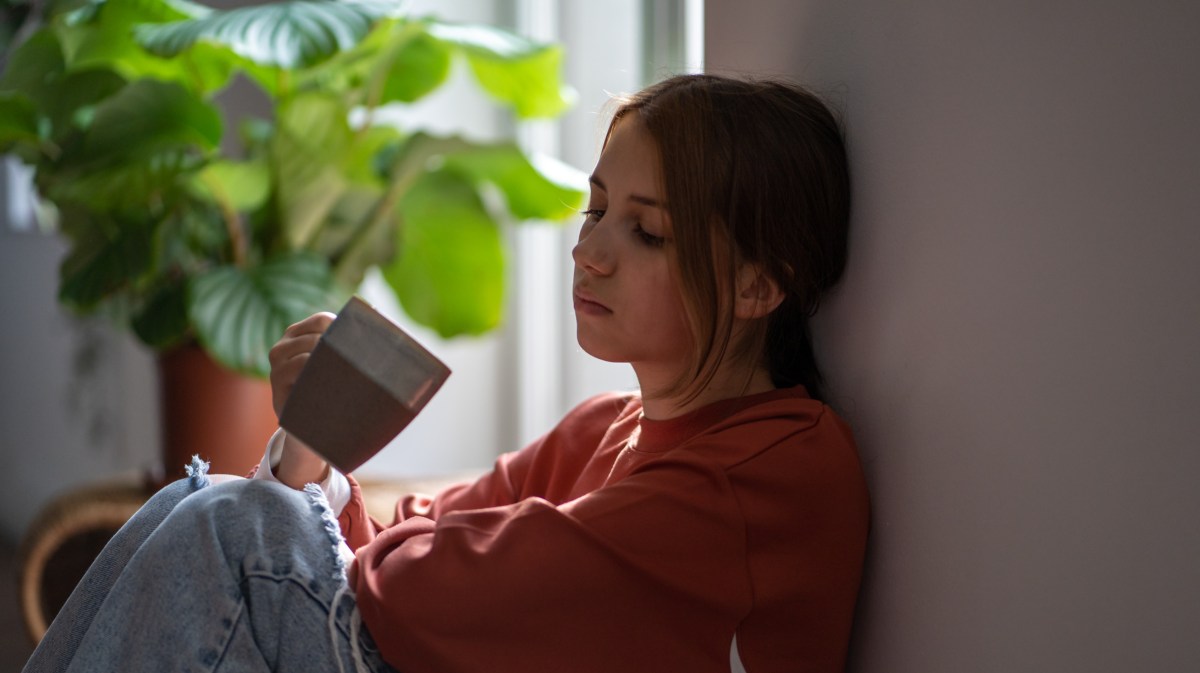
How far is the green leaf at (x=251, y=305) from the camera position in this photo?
1.70 m

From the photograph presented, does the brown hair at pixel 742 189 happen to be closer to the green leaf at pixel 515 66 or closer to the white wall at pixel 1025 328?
the white wall at pixel 1025 328

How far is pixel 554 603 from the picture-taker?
0.79 meters

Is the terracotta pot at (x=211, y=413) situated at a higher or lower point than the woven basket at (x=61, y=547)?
higher

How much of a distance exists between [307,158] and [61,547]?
75 centimetres

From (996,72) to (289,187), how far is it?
1476mm

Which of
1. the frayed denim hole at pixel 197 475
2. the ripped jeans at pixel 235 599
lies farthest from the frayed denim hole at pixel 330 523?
the frayed denim hole at pixel 197 475

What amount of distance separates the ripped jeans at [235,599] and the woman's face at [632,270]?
28 centimetres

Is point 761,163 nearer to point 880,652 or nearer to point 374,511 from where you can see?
point 880,652

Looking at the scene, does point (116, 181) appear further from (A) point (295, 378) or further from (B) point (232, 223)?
(A) point (295, 378)

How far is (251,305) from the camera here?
1.74m

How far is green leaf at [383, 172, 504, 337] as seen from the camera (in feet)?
6.88

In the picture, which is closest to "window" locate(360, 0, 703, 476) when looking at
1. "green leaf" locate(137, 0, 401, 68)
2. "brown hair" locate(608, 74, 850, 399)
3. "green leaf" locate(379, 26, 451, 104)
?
"green leaf" locate(379, 26, 451, 104)

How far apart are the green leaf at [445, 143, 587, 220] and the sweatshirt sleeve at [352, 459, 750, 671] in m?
1.21

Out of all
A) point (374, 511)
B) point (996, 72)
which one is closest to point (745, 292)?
point (996, 72)
